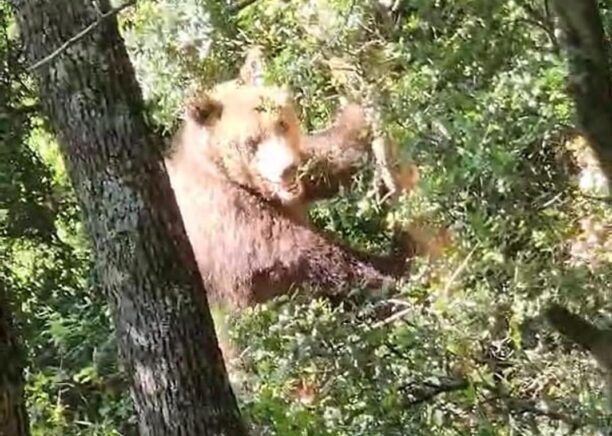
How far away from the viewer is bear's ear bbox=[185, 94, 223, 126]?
17.9ft

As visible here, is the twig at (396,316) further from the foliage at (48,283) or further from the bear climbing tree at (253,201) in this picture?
the foliage at (48,283)

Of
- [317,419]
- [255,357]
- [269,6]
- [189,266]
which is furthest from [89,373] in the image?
[269,6]

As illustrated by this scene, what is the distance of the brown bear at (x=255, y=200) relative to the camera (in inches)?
213

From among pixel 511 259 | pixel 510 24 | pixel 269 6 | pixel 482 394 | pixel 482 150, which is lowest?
pixel 482 394

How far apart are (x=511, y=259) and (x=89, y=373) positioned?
1.65m

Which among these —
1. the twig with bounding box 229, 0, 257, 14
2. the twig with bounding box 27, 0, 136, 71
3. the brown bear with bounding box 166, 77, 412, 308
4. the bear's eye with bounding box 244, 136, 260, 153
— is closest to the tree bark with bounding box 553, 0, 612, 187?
the twig with bounding box 27, 0, 136, 71

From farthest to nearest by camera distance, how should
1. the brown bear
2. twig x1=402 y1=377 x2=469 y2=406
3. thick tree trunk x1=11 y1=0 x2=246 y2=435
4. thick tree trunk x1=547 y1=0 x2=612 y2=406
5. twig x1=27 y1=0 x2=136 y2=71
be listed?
the brown bear → twig x1=402 y1=377 x2=469 y2=406 → thick tree trunk x1=11 y1=0 x2=246 y2=435 → twig x1=27 y1=0 x2=136 y2=71 → thick tree trunk x1=547 y1=0 x2=612 y2=406

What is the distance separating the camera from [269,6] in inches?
185

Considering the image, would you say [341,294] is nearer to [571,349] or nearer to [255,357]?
[255,357]

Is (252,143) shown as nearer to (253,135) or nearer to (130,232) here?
(253,135)

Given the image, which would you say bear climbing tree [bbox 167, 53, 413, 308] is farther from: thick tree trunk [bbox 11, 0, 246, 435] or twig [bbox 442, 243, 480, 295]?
thick tree trunk [bbox 11, 0, 246, 435]

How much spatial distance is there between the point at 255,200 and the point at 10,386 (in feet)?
10.0

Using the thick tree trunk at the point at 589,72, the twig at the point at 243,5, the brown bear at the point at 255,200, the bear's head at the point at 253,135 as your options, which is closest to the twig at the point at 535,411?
the twig at the point at 243,5

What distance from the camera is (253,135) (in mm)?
5723
